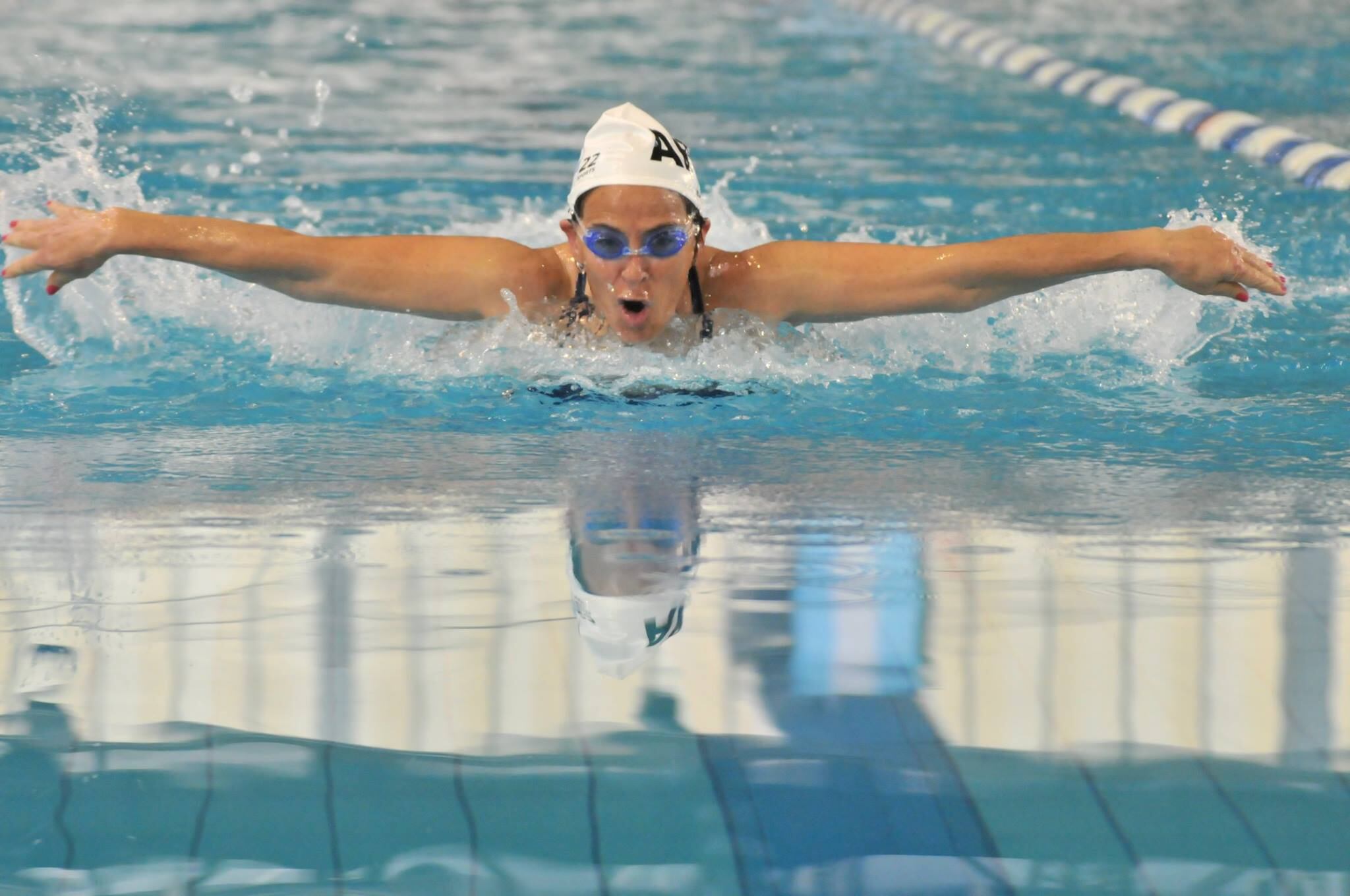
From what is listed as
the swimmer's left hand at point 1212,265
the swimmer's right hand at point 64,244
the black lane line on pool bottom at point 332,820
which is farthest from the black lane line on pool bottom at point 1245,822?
the swimmer's right hand at point 64,244

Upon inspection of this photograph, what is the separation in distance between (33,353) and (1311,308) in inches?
123

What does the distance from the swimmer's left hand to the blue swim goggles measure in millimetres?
898

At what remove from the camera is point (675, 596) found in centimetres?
211

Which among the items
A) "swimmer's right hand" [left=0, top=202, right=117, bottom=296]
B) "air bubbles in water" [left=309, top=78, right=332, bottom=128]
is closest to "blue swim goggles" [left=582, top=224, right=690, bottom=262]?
"swimmer's right hand" [left=0, top=202, right=117, bottom=296]

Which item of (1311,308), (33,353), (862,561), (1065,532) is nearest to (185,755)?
(862,561)

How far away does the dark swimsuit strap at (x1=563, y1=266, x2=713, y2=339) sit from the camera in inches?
123

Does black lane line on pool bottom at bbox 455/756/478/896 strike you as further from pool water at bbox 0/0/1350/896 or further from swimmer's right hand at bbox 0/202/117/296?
swimmer's right hand at bbox 0/202/117/296

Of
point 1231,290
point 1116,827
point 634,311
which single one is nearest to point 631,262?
point 634,311

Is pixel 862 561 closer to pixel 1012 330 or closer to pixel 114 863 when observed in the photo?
pixel 114 863

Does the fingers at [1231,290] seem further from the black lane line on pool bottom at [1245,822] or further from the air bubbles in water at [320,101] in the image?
the air bubbles in water at [320,101]

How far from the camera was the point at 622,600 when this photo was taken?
209cm

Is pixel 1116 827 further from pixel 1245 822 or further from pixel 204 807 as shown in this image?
pixel 204 807

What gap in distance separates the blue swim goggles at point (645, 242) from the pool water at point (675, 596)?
0.25m

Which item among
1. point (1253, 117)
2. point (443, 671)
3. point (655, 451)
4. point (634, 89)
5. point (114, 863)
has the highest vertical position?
point (634, 89)
